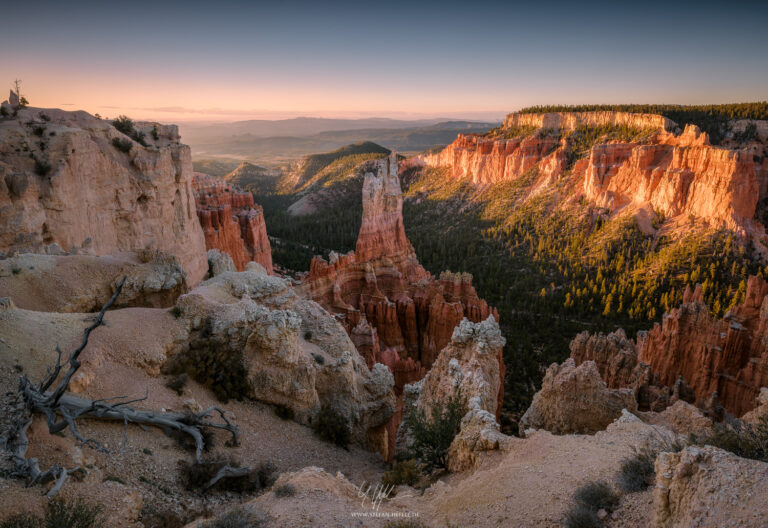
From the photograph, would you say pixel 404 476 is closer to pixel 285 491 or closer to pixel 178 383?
pixel 285 491

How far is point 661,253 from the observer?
4222 centimetres

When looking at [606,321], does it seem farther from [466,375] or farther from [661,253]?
[466,375]

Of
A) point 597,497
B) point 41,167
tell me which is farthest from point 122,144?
point 597,497

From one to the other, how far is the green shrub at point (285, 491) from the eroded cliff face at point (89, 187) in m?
13.4

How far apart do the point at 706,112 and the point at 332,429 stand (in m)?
87.7

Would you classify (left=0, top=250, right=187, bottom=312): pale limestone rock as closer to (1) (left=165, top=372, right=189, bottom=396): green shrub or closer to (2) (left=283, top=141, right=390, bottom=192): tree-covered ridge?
(1) (left=165, top=372, right=189, bottom=396): green shrub

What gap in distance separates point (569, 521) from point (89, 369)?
8.59 meters

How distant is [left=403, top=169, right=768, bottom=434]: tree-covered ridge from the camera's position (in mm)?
32781

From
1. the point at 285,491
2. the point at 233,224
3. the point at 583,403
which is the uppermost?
the point at 233,224

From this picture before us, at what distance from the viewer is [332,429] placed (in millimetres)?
10609

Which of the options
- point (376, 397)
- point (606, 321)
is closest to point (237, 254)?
point (376, 397)

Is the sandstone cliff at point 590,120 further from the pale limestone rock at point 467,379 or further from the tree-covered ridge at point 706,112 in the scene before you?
the pale limestone rock at point 467,379

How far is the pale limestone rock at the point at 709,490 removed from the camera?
13.4ft
